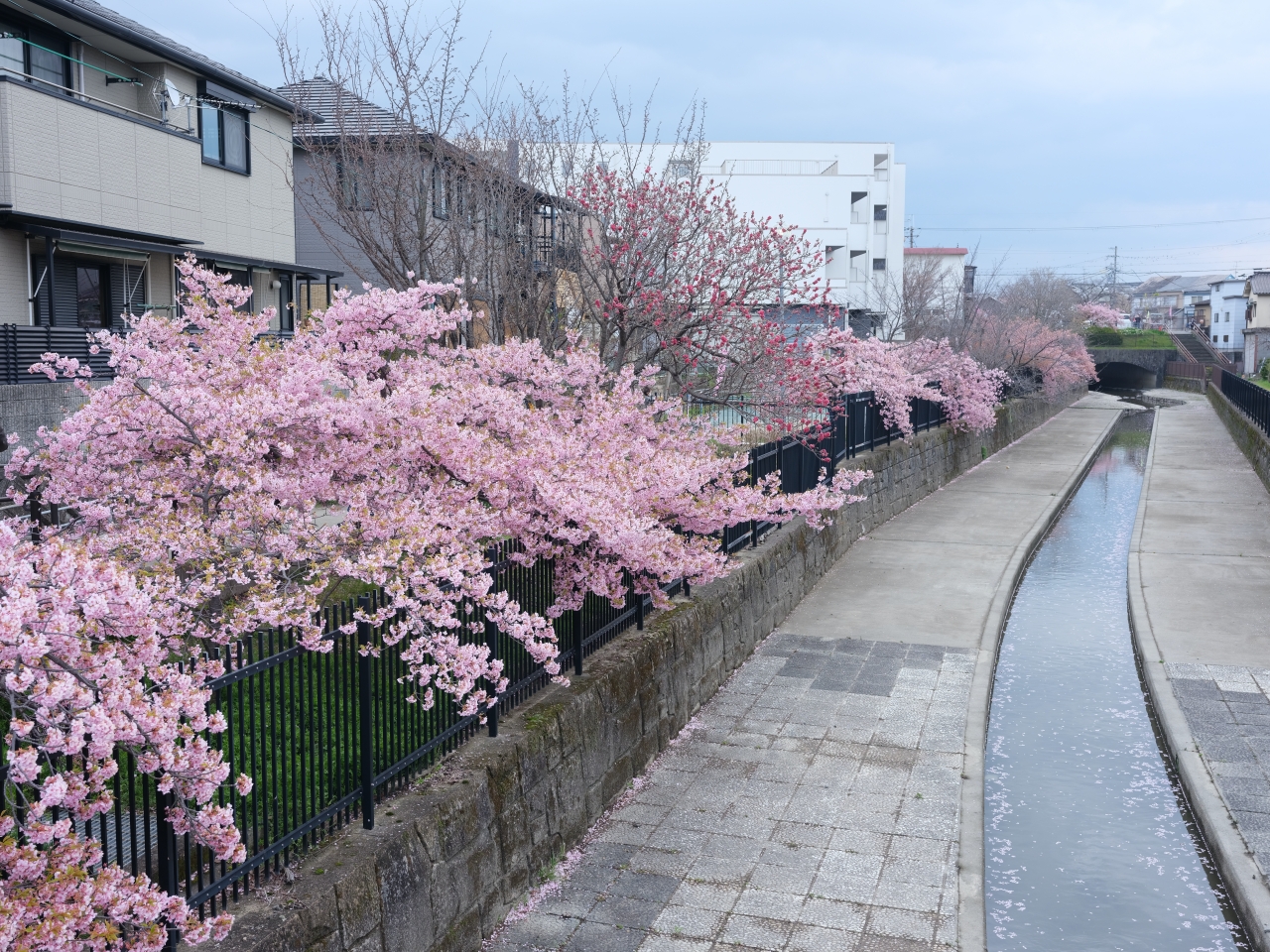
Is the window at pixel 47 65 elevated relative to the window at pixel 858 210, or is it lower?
lower

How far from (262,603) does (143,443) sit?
7.20 ft

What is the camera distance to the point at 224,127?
21.8 m

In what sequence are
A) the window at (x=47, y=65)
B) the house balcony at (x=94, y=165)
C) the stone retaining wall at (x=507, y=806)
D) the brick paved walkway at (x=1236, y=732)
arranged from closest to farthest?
the stone retaining wall at (x=507, y=806)
the brick paved walkway at (x=1236, y=732)
the house balcony at (x=94, y=165)
the window at (x=47, y=65)

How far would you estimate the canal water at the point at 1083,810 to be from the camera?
6355 millimetres

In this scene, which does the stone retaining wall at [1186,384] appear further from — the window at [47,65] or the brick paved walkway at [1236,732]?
the window at [47,65]

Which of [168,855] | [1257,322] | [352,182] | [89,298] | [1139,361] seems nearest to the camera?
[168,855]

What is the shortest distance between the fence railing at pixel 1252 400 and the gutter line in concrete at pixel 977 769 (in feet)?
52.4

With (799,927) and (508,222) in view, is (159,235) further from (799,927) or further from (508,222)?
(799,927)

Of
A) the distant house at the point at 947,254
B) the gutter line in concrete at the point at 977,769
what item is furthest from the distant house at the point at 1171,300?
the gutter line in concrete at the point at 977,769

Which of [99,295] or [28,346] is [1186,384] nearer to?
[99,295]

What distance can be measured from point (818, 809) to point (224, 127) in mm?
19607

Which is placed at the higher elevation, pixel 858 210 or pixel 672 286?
Answer: pixel 858 210

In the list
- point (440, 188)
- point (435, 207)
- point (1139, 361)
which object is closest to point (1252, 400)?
point (440, 188)

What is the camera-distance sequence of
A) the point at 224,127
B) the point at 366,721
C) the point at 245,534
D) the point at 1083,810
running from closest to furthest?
1. the point at 366,721
2. the point at 245,534
3. the point at 1083,810
4. the point at 224,127
